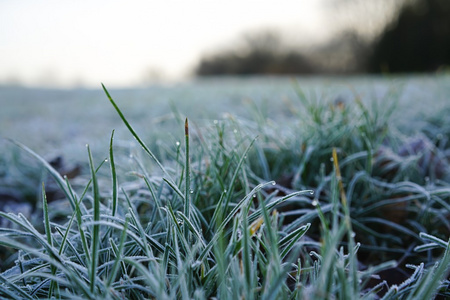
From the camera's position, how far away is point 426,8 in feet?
47.0

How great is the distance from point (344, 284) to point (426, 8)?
652 inches

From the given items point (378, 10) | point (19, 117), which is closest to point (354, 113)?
point (19, 117)

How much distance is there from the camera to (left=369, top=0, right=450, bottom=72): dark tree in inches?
550

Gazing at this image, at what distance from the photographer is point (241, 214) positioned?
2.14 ft

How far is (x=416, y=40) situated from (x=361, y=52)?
7.08 ft

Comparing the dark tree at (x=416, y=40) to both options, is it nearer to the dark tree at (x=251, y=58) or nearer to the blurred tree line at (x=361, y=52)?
the blurred tree line at (x=361, y=52)

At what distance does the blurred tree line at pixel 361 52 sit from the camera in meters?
14.1

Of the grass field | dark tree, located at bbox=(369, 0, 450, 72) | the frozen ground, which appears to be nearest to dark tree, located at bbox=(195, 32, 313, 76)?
dark tree, located at bbox=(369, 0, 450, 72)

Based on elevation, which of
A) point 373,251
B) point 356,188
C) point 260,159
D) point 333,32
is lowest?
point 373,251

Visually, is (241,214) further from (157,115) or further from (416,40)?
(416,40)

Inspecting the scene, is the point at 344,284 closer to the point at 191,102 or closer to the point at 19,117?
the point at 191,102

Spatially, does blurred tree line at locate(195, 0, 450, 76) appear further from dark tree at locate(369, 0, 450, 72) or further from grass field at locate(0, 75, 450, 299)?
grass field at locate(0, 75, 450, 299)

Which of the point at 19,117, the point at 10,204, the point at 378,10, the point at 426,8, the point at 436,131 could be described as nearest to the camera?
the point at 10,204

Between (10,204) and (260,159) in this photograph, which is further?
(10,204)
